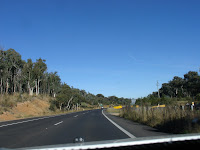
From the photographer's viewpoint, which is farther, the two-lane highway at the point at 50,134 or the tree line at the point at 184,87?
the tree line at the point at 184,87

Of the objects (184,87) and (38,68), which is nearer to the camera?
(38,68)

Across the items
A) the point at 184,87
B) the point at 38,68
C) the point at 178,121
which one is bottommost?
the point at 178,121

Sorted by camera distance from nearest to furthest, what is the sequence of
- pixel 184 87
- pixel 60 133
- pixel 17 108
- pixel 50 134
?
pixel 50 134 < pixel 60 133 < pixel 17 108 < pixel 184 87

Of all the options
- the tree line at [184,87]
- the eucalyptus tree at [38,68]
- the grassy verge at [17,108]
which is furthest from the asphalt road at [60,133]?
the tree line at [184,87]

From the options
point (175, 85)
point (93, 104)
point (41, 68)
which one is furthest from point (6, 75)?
point (93, 104)

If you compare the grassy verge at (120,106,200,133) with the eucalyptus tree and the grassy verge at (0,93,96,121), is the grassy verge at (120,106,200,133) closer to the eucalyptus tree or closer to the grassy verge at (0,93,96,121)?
the grassy verge at (0,93,96,121)

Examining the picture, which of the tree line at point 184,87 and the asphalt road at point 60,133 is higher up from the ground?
the tree line at point 184,87

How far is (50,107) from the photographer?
50.2 metres

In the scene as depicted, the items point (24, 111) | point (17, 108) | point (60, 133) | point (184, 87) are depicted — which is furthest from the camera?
point (184, 87)

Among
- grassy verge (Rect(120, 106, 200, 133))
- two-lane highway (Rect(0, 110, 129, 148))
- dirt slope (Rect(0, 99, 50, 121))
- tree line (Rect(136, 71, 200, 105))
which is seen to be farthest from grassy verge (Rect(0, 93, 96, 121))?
tree line (Rect(136, 71, 200, 105))

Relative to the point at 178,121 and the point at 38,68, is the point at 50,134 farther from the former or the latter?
the point at 38,68

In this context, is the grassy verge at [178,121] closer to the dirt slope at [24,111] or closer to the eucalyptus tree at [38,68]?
the dirt slope at [24,111]

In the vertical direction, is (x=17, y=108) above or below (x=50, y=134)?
above

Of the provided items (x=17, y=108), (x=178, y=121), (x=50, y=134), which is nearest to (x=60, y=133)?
(x=50, y=134)
